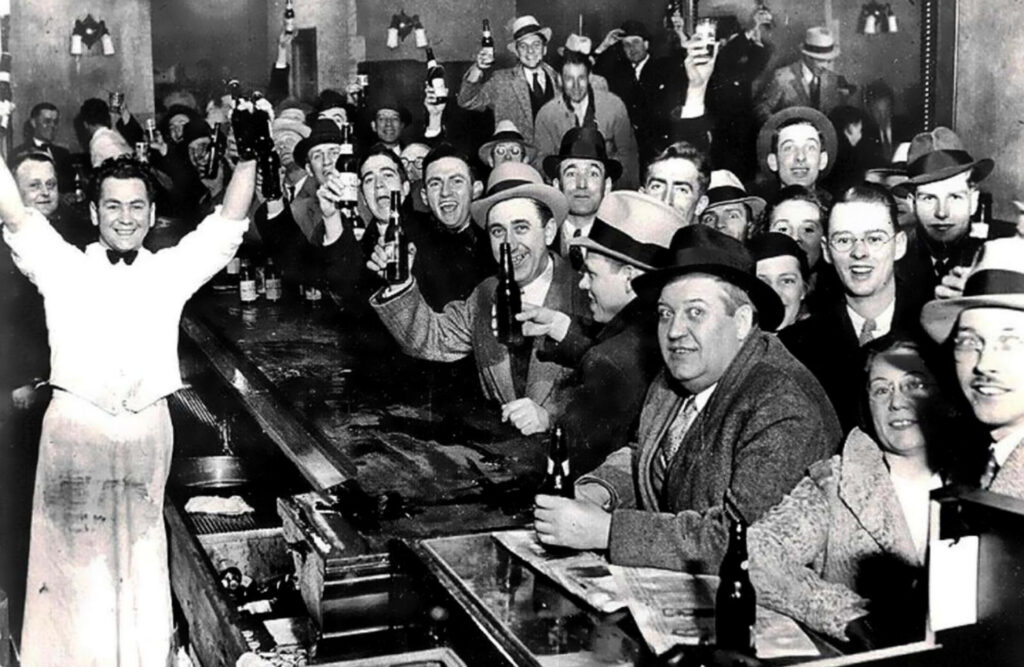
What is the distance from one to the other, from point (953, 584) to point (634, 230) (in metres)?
1.61

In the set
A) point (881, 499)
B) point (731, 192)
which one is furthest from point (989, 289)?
point (731, 192)

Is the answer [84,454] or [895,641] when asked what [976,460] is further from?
[84,454]

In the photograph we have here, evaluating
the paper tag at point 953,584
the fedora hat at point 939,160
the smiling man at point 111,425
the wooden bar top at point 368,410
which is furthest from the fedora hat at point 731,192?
the paper tag at point 953,584

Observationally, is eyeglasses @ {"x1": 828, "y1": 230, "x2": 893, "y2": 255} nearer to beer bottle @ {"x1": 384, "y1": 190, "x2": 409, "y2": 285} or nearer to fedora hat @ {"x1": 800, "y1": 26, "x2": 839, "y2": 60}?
fedora hat @ {"x1": 800, "y1": 26, "x2": 839, "y2": 60}

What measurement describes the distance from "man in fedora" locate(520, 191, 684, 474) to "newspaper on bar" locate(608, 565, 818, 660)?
1.07m

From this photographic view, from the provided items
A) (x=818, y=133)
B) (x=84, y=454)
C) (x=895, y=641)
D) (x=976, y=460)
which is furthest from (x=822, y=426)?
(x=84, y=454)

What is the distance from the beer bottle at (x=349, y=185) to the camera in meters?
2.96

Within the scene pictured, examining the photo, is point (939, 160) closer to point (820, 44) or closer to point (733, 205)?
point (820, 44)

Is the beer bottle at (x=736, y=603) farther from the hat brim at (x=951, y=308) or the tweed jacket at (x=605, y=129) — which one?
the tweed jacket at (x=605, y=129)

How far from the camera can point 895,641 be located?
1652 millimetres

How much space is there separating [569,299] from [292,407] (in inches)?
33.9

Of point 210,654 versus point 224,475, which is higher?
point 224,475

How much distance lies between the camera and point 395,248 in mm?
3242

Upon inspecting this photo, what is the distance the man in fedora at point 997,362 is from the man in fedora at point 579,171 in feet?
4.30
